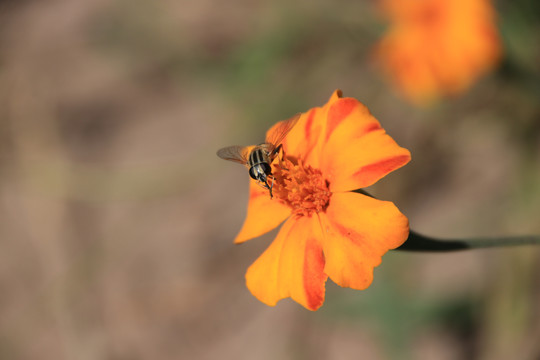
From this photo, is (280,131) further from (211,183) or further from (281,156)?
(211,183)

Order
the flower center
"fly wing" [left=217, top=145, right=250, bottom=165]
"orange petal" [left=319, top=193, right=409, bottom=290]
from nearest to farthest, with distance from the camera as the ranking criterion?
"orange petal" [left=319, top=193, right=409, bottom=290] < the flower center < "fly wing" [left=217, top=145, right=250, bottom=165]

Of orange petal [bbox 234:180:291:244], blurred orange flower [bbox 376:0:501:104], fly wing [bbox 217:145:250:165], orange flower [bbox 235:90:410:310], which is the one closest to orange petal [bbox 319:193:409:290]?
orange flower [bbox 235:90:410:310]

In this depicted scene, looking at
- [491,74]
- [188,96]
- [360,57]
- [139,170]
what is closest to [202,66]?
[188,96]

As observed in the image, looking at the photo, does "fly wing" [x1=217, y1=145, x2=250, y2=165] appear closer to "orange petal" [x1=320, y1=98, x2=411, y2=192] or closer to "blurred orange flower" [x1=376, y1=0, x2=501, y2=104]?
"orange petal" [x1=320, y1=98, x2=411, y2=192]

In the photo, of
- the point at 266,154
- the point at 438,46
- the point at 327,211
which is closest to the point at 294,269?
the point at 327,211

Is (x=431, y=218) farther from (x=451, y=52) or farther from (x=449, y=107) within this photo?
(x=451, y=52)

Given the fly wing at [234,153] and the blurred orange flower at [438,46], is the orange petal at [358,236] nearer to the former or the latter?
the fly wing at [234,153]
